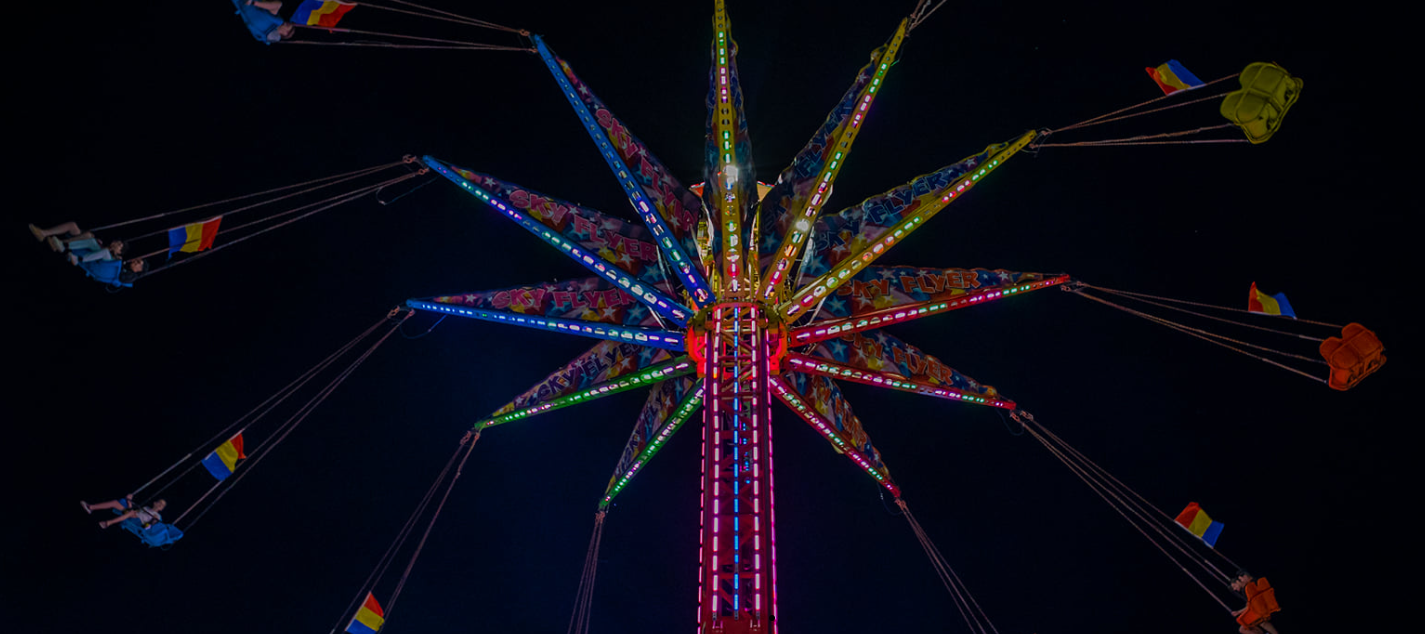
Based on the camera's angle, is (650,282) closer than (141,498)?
Yes

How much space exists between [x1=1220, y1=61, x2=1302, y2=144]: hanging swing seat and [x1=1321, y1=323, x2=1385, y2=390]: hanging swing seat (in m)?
2.62

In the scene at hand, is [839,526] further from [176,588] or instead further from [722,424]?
[176,588]

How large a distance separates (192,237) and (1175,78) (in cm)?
1141

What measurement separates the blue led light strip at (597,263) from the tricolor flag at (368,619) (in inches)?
208

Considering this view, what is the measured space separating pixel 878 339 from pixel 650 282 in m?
3.70

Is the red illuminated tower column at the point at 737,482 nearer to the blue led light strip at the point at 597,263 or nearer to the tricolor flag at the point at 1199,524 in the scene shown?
the blue led light strip at the point at 597,263

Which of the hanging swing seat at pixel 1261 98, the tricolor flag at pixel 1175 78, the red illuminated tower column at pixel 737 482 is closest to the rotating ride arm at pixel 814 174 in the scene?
the red illuminated tower column at pixel 737 482

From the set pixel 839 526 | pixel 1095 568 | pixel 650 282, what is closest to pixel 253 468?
pixel 650 282

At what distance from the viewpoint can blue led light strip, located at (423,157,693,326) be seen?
516 inches

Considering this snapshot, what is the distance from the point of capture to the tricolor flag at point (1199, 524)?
1257 centimetres

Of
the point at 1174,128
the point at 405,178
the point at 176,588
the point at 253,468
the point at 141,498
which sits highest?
the point at 1174,128

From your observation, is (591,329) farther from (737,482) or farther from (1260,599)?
(1260,599)

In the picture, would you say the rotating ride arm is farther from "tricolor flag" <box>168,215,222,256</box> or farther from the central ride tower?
"tricolor flag" <box>168,215,222,256</box>

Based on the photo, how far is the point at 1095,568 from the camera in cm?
1770
